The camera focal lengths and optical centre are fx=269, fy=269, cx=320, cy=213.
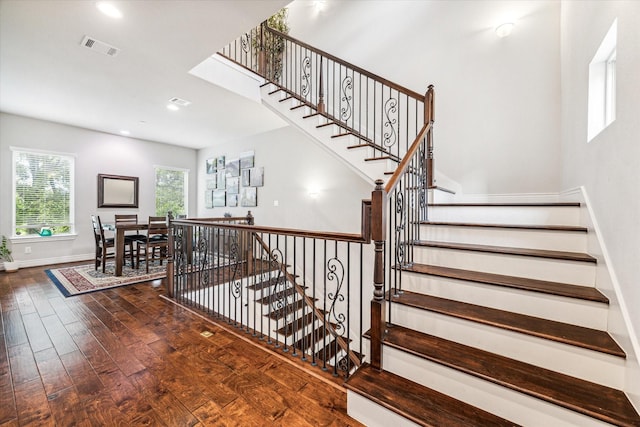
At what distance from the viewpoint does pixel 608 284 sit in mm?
1412

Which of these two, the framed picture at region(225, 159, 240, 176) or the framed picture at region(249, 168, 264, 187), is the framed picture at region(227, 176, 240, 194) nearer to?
the framed picture at region(225, 159, 240, 176)

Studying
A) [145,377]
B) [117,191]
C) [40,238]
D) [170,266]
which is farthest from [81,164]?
[145,377]

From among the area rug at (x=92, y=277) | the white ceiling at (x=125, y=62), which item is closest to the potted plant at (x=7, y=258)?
the area rug at (x=92, y=277)

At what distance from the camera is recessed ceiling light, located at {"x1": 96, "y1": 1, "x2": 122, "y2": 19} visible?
222cm

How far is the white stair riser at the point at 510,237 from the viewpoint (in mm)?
1832

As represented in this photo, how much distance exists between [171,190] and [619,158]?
785 centimetres

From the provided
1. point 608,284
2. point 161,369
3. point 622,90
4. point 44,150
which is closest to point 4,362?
point 161,369

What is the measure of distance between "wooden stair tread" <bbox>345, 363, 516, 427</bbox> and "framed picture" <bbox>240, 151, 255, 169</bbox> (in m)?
5.24

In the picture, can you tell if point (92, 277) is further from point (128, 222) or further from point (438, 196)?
point (438, 196)

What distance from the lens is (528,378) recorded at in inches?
50.3

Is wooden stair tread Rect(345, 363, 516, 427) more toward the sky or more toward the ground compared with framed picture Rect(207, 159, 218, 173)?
more toward the ground

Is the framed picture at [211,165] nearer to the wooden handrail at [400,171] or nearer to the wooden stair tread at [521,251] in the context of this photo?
the wooden handrail at [400,171]

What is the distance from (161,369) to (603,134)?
10.9 feet

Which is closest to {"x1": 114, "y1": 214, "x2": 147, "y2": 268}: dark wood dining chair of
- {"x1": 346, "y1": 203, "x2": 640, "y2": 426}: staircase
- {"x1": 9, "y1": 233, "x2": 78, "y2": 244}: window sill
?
{"x1": 9, "y1": 233, "x2": 78, "y2": 244}: window sill
